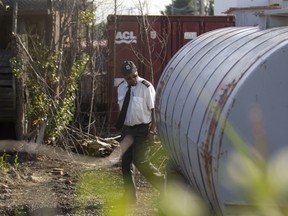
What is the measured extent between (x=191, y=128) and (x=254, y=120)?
75 centimetres

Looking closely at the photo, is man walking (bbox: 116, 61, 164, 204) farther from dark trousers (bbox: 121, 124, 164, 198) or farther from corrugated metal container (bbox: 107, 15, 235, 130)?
corrugated metal container (bbox: 107, 15, 235, 130)

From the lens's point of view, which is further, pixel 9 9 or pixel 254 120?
pixel 9 9

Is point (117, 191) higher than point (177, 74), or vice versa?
point (177, 74)

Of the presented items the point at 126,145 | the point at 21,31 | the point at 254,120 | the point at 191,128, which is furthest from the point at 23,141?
the point at 254,120

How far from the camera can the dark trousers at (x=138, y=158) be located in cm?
778

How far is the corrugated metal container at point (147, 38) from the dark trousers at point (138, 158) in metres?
4.52

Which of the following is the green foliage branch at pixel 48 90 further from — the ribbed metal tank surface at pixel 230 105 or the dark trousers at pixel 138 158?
the ribbed metal tank surface at pixel 230 105

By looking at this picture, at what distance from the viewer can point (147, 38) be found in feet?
40.9

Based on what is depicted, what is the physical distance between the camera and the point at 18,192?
8.29m

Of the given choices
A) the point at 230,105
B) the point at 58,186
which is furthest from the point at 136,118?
the point at 230,105

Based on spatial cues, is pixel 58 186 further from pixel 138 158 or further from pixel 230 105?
pixel 230 105

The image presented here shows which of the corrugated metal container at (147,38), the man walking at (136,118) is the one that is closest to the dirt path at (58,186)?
the man walking at (136,118)

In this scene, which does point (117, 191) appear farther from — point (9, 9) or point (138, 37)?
point (138, 37)

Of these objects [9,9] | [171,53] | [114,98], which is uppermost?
[9,9]
